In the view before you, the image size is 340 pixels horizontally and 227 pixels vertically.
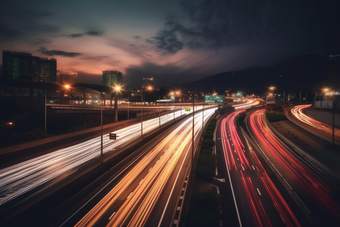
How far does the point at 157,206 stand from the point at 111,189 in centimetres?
513

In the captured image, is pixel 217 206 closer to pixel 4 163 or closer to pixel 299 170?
pixel 299 170

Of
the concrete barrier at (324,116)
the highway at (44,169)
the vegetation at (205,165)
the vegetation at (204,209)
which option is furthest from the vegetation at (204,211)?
the concrete barrier at (324,116)

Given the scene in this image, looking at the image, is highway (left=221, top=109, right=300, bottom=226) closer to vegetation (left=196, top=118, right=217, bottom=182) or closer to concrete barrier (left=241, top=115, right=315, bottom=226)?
concrete barrier (left=241, top=115, right=315, bottom=226)

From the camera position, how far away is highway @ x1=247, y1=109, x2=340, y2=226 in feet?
46.1

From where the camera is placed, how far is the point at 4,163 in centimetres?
2238

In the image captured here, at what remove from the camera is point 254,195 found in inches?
674

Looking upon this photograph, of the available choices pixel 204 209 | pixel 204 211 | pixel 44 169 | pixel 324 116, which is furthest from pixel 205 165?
pixel 324 116

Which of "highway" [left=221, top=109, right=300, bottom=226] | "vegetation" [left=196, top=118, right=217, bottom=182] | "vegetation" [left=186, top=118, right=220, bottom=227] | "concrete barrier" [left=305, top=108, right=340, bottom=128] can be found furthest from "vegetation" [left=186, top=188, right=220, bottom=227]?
"concrete barrier" [left=305, top=108, right=340, bottom=128]

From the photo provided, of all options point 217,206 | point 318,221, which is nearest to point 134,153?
point 217,206

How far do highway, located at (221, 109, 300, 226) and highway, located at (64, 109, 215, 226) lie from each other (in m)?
5.78

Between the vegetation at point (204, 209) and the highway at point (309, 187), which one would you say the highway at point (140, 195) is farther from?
the highway at point (309, 187)

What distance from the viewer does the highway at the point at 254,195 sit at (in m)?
13.7

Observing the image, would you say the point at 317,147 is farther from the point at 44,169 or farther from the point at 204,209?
the point at 44,169

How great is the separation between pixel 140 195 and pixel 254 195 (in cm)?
1092
